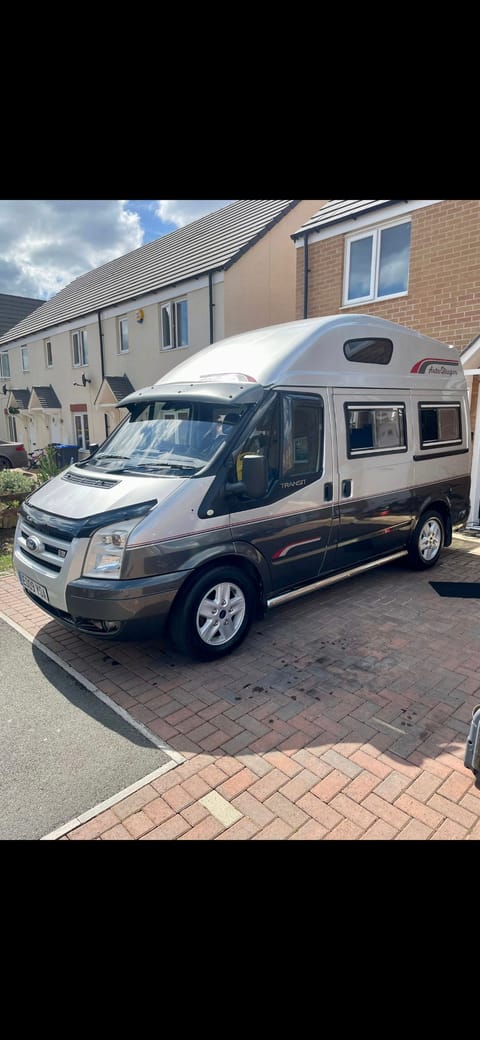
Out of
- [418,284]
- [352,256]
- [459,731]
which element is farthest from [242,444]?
[352,256]

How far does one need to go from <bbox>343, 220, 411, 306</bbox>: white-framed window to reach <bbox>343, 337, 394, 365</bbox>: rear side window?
4.40 metres

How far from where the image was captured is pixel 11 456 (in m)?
17.4

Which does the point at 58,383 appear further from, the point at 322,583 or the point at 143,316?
the point at 322,583

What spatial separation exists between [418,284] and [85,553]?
7981mm

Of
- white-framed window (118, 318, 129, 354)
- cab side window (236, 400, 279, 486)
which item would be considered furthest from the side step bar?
white-framed window (118, 318, 129, 354)

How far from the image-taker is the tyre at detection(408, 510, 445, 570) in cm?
662

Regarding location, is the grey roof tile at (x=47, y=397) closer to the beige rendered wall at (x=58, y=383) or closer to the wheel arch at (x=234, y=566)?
the beige rendered wall at (x=58, y=383)

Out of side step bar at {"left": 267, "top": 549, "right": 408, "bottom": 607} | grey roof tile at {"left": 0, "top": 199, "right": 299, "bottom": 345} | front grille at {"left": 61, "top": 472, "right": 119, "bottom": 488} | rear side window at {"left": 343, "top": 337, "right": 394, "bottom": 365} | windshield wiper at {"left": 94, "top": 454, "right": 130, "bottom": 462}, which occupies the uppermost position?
grey roof tile at {"left": 0, "top": 199, "right": 299, "bottom": 345}

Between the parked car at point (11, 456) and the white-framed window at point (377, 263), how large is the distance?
1210 centimetres

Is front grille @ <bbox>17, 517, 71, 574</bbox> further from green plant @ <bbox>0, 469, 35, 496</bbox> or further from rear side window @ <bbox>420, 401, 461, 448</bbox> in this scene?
green plant @ <bbox>0, 469, 35, 496</bbox>

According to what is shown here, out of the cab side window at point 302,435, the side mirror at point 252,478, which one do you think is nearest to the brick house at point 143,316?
the cab side window at point 302,435

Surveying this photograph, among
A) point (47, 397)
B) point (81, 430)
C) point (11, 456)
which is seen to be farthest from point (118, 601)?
point (47, 397)
